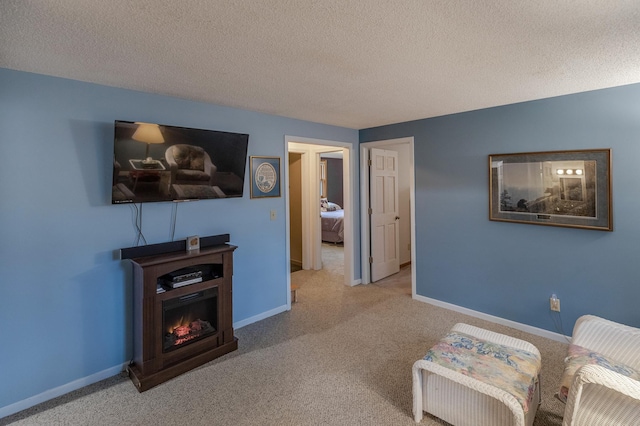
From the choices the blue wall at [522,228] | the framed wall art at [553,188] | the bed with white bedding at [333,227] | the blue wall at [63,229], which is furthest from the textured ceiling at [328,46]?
the bed with white bedding at [333,227]

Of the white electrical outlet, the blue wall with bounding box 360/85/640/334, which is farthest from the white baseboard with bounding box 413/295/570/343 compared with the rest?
the white electrical outlet

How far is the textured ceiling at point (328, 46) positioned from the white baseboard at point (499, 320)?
7.19 ft

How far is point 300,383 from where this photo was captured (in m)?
2.34

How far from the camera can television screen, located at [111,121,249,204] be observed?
232 cm

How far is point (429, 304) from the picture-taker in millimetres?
3850

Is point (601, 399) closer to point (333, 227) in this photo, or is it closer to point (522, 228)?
point (522, 228)

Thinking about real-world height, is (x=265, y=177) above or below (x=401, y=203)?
above

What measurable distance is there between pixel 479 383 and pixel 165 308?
2.21 meters

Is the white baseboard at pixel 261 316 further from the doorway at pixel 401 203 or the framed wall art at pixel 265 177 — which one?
the doorway at pixel 401 203

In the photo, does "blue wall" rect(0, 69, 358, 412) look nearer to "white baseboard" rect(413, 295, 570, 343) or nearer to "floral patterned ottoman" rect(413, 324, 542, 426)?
"floral patterned ottoman" rect(413, 324, 542, 426)

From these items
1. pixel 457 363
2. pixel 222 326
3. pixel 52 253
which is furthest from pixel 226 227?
pixel 457 363

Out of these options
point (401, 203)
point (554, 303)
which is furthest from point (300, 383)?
point (401, 203)

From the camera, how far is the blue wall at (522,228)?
2586mm

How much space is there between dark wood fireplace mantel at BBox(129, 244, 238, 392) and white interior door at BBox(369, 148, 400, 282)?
2.44 meters
